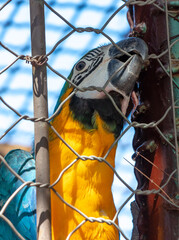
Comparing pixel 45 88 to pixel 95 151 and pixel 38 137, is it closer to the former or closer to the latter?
pixel 38 137

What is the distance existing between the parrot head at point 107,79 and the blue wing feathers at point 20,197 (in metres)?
0.21

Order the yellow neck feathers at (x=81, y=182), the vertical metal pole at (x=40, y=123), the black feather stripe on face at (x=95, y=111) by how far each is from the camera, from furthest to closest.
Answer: the black feather stripe on face at (x=95, y=111) → the yellow neck feathers at (x=81, y=182) → the vertical metal pole at (x=40, y=123)

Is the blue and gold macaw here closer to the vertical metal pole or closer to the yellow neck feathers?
the yellow neck feathers


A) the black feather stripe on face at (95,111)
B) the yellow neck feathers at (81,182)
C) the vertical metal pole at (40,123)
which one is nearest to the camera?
the vertical metal pole at (40,123)

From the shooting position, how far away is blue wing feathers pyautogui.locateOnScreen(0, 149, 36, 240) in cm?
120

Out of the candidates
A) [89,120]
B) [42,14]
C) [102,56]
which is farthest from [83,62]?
[42,14]

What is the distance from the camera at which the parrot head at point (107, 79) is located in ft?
3.87

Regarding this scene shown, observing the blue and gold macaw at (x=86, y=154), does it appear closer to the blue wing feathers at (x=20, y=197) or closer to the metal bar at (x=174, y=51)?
the blue wing feathers at (x=20, y=197)

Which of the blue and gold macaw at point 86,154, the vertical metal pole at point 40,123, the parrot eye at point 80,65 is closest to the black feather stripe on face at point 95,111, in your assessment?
the blue and gold macaw at point 86,154

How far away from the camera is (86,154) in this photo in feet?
4.10

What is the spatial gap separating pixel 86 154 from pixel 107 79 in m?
0.22

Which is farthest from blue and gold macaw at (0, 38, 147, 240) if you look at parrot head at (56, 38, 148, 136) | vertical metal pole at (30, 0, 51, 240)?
vertical metal pole at (30, 0, 51, 240)

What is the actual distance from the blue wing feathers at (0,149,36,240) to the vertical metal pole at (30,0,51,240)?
335mm

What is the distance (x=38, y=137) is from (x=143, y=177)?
0.50 metres
